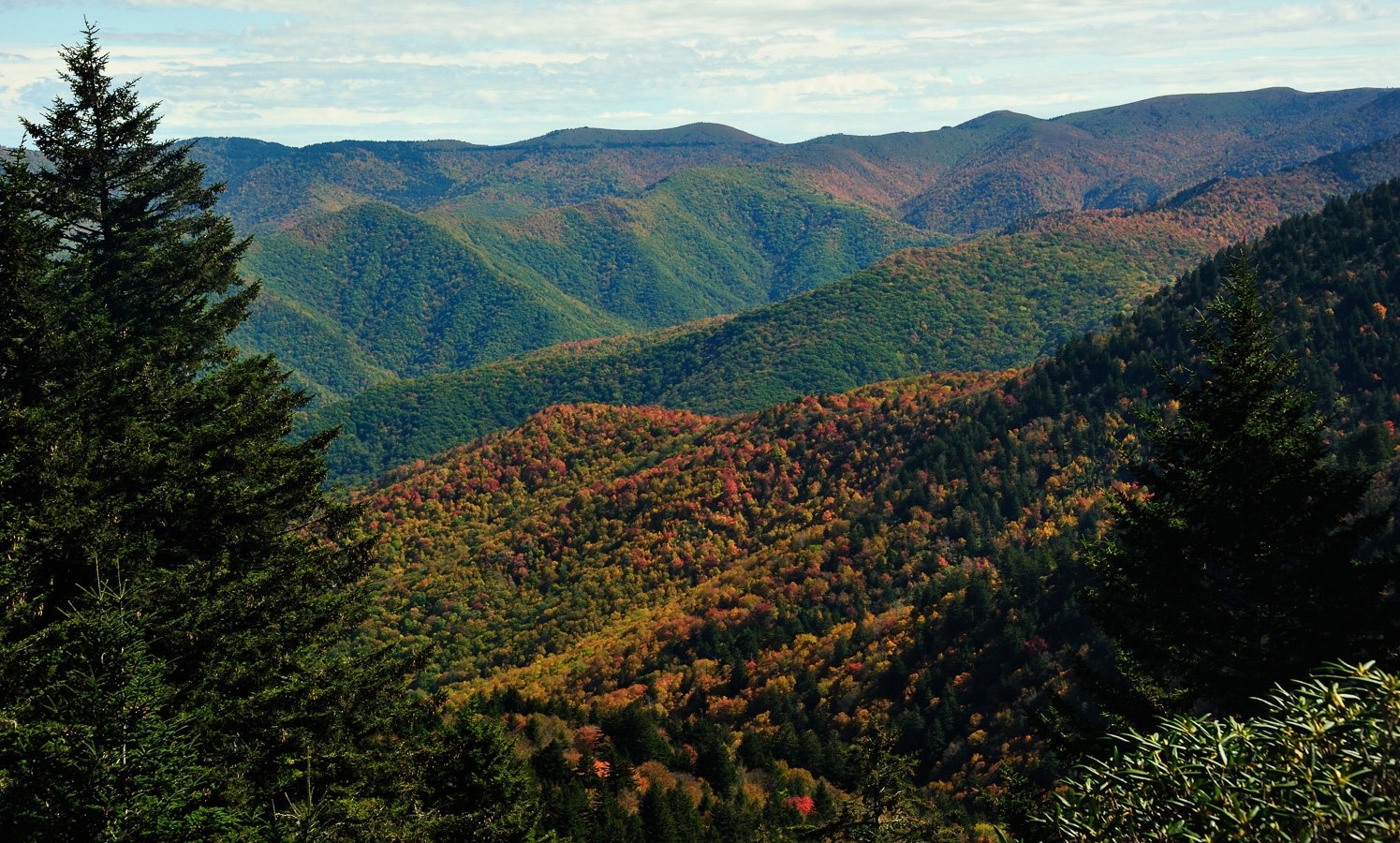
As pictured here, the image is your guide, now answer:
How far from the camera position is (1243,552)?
727 inches

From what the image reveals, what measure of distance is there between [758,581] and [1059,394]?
61.3m

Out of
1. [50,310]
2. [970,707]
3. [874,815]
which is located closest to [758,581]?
[970,707]

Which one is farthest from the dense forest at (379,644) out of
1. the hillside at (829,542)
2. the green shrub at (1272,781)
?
the hillside at (829,542)

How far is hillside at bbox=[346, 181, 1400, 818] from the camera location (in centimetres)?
8119

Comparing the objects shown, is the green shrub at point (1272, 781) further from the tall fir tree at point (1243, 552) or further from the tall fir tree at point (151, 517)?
the tall fir tree at point (151, 517)

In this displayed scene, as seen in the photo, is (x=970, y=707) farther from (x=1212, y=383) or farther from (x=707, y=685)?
(x=1212, y=383)

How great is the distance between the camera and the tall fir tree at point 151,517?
13492 millimetres

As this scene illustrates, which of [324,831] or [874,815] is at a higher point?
[324,831]

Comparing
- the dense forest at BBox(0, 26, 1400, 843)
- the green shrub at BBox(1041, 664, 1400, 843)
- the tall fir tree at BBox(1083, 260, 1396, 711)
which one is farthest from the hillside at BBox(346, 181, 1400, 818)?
the green shrub at BBox(1041, 664, 1400, 843)

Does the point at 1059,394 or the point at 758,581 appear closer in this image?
the point at 758,581

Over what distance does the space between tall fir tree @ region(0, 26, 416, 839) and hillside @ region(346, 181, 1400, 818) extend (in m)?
38.5

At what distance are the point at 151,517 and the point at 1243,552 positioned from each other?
81.1 ft

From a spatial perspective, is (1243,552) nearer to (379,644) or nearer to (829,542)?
(379,644)

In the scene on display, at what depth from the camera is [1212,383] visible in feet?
64.0
